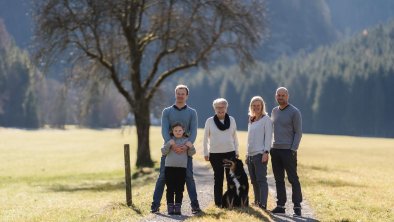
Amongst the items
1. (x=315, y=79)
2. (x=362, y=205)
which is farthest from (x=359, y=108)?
(x=362, y=205)

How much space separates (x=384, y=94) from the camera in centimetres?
11569

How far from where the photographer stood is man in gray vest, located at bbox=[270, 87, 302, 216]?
34.7 feet

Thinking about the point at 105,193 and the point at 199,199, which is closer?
the point at 199,199

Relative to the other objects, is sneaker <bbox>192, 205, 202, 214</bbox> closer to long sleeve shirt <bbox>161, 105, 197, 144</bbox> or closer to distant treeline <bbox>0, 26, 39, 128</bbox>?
long sleeve shirt <bbox>161, 105, 197, 144</bbox>

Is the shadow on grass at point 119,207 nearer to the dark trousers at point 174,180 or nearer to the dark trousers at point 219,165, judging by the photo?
the dark trousers at point 174,180

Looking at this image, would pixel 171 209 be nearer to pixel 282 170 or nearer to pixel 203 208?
pixel 203 208

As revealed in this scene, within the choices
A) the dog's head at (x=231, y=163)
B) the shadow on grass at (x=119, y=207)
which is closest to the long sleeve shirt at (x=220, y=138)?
the dog's head at (x=231, y=163)

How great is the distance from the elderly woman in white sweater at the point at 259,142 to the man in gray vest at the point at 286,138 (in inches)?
10.7

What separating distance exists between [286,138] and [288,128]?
193 mm

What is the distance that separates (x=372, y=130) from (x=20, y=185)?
9993 cm

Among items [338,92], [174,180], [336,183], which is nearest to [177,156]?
[174,180]

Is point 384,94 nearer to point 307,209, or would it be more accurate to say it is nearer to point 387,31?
point 387,31

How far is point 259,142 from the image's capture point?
417 inches

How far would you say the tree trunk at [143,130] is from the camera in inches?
1063
